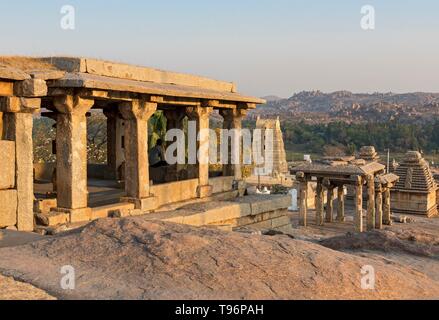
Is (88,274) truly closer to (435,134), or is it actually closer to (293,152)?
(293,152)

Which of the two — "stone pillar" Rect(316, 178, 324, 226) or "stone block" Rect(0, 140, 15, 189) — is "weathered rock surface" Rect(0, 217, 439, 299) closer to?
"stone block" Rect(0, 140, 15, 189)

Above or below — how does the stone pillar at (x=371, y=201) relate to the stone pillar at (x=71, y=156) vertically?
below

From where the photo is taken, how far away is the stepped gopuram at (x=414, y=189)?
25906mm

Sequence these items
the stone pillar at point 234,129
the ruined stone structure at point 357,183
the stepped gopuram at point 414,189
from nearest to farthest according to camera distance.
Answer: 1. the stone pillar at point 234,129
2. the ruined stone structure at point 357,183
3. the stepped gopuram at point 414,189

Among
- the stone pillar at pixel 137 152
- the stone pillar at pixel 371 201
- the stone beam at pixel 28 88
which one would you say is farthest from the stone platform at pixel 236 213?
the stone pillar at pixel 371 201

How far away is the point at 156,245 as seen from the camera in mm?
4359

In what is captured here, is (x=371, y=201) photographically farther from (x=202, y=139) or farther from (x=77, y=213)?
(x=77, y=213)

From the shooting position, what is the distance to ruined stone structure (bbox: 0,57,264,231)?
7.33 m

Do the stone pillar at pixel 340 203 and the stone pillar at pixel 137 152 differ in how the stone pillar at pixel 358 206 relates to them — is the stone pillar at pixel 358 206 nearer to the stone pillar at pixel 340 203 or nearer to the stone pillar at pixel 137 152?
the stone pillar at pixel 340 203

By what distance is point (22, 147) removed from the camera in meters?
7.44

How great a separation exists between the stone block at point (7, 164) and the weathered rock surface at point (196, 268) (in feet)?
8.78

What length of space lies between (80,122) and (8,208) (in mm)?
2148
